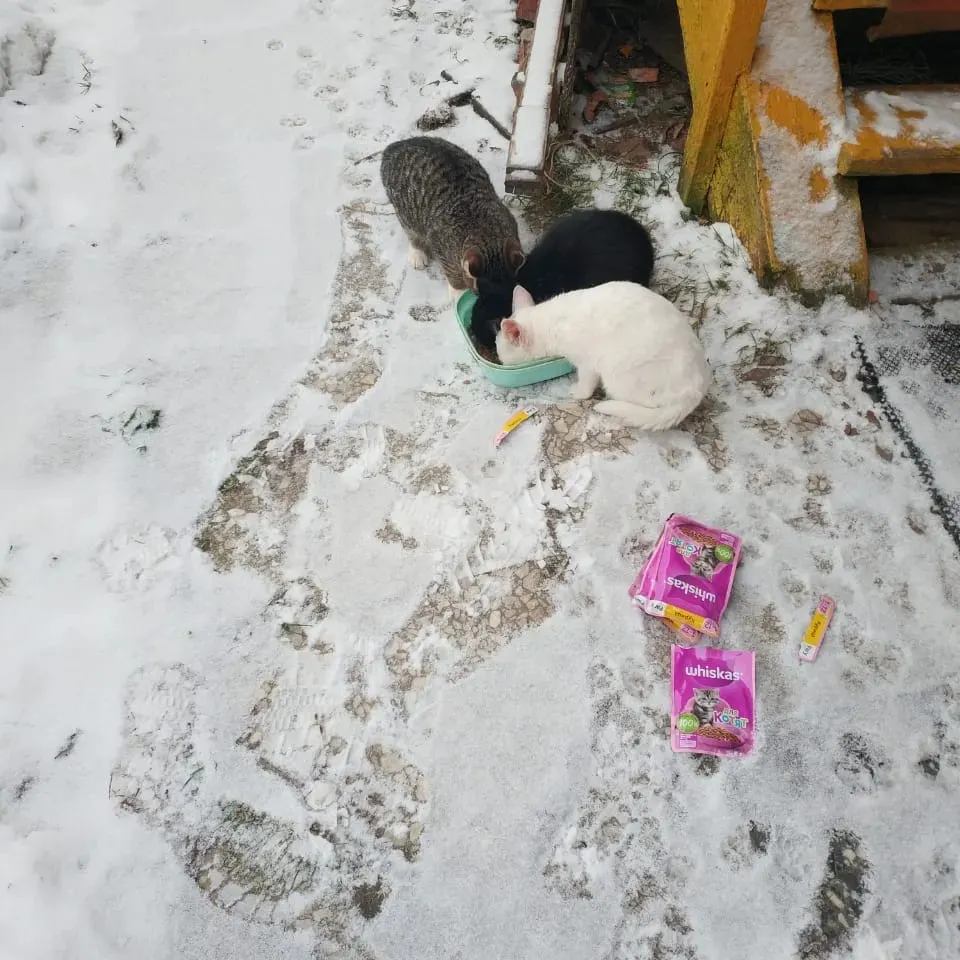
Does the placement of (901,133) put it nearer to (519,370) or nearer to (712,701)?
(519,370)

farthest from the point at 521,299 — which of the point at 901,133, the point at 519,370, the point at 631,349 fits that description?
the point at 901,133

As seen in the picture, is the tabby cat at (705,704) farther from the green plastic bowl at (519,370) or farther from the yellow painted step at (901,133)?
the yellow painted step at (901,133)

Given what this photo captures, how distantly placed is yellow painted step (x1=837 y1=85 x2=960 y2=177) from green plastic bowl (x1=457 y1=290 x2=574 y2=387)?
4.32 feet

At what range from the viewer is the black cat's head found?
278cm

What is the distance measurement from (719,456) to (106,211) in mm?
3346

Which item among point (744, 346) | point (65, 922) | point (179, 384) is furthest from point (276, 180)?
point (65, 922)

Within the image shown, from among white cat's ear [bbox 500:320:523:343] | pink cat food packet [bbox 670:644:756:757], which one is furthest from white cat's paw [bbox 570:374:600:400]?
pink cat food packet [bbox 670:644:756:757]

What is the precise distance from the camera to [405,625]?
220 centimetres

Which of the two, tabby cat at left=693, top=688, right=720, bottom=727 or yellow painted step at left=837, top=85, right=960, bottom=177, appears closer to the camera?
tabby cat at left=693, top=688, right=720, bottom=727

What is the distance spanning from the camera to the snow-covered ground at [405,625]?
179cm

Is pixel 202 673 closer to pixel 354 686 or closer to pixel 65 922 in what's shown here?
pixel 354 686

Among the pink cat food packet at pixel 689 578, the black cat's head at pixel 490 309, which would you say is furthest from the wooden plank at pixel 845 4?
the pink cat food packet at pixel 689 578

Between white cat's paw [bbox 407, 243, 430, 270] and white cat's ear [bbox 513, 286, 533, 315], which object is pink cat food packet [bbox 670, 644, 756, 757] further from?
white cat's paw [bbox 407, 243, 430, 270]

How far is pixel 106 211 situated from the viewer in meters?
3.39
